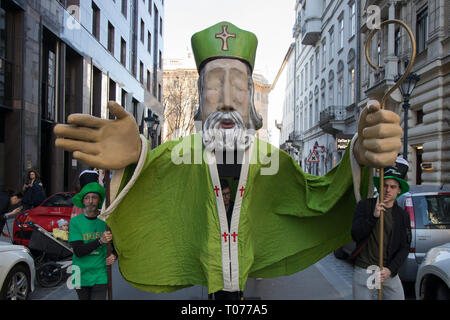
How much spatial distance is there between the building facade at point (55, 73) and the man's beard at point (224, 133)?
400 inches

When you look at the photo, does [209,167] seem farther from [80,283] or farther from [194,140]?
[80,283]

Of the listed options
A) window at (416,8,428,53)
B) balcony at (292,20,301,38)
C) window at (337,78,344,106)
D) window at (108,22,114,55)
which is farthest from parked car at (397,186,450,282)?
balcony at (292,20,301,38)

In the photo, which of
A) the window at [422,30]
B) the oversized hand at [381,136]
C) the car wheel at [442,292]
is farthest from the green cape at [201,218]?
the window at [422,30]

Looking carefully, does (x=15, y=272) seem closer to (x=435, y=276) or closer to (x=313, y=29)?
(x=435, y=276)

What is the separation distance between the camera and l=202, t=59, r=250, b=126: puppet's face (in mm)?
3387

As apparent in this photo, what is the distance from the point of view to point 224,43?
11.4 ft

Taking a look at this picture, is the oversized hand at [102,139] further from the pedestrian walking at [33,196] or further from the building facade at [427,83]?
the building facade at [427,83]

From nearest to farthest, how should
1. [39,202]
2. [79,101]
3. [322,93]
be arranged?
[39,202] → [79,101] → [322,93]

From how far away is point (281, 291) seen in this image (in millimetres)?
5730

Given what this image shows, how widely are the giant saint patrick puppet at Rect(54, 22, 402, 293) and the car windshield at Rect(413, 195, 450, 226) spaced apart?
2539mm

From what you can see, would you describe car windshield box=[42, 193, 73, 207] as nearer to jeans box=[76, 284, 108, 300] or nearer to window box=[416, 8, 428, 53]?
jeans box=[76, 284, 108, 300]
